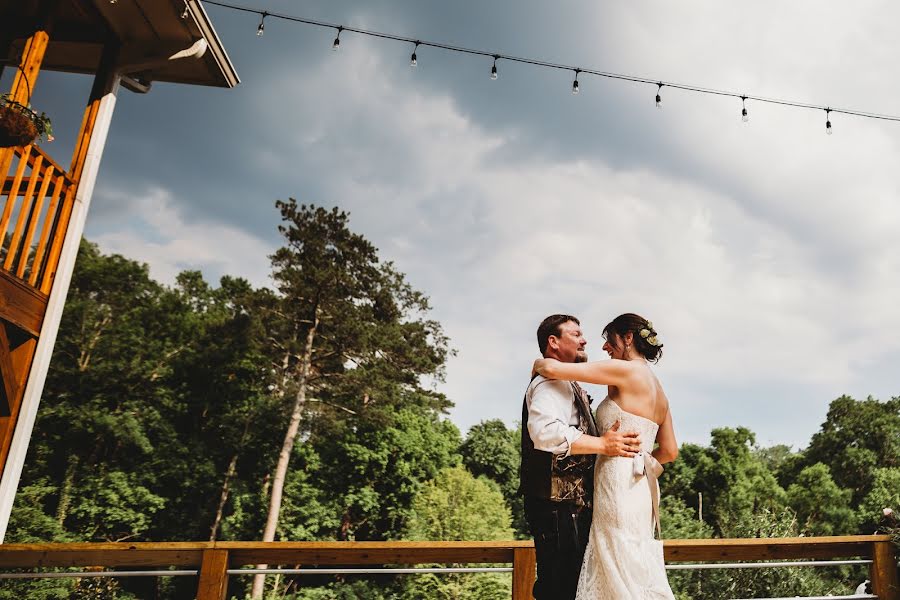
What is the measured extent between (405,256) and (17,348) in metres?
21.8

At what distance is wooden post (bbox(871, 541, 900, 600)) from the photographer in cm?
304

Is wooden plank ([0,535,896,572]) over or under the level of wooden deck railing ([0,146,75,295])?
under

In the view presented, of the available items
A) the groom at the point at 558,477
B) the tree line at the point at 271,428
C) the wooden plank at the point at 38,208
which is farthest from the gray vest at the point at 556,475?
the tree line at the point at 271,428

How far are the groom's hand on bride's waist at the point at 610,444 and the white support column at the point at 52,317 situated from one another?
3308 millimetres

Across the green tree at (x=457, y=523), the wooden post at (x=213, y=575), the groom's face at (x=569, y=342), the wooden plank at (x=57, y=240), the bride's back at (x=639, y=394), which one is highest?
the wooden plank at (x=57, y=240)

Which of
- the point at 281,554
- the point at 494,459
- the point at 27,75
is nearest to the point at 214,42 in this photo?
the point at 27,75

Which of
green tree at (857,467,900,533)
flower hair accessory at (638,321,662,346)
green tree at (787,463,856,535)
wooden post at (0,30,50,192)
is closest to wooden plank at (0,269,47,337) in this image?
wooden post at (0,30,50,192)

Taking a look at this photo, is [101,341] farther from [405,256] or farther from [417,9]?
[417,9]

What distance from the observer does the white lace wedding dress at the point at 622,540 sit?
6.49 feet

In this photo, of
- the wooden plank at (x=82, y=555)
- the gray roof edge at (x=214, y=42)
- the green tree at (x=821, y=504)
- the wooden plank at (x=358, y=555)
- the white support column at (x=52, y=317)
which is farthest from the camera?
the green tree at (x=821, y=504)

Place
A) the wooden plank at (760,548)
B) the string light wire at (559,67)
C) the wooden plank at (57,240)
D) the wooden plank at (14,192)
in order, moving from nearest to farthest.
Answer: the wooden plank at (760,548), the wooden plank at (14,192), the wooden plank at (57,240), the string light wire at (559,67)

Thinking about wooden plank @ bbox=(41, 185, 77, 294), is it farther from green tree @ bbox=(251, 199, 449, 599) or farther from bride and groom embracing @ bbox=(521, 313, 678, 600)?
green tree @ bbox=(251, 199, 449, 599)

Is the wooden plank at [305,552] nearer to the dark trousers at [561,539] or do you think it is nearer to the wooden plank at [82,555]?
the wooden plank at [82,555]

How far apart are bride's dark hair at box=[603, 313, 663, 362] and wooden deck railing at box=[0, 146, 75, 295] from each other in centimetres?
336
